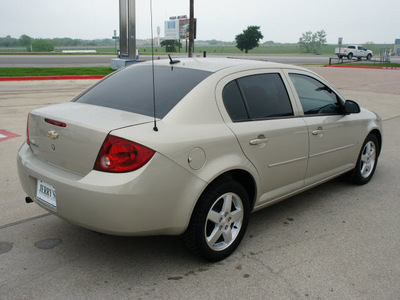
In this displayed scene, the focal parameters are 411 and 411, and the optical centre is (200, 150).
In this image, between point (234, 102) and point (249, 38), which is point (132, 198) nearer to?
point (234, 102)

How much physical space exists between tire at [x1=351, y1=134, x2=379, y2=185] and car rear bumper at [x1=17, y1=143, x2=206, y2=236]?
2786 mm

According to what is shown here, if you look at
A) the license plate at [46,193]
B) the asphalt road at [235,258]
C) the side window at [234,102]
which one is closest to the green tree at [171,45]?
the asphalt road at [235,258]

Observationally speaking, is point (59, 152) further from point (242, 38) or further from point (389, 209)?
point (242, 38)

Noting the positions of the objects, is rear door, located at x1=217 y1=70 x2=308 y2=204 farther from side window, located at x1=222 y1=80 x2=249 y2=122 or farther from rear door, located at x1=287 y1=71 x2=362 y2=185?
rear door, located at x1=287 y1=71 x2=362 y2=185

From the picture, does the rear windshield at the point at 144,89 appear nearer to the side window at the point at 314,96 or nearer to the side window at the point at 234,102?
the side window at the point at 234,102

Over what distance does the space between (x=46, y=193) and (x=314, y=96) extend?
9.03 ft

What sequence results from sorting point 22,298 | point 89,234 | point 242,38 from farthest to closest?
1. point 242,38
2. point 89,234
3. point 22,298

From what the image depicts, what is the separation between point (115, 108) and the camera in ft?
10.5

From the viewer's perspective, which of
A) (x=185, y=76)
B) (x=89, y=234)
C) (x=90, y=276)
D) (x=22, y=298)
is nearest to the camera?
(x=22, y=298)

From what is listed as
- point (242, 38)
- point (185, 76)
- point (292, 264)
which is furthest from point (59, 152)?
point (242, 38)

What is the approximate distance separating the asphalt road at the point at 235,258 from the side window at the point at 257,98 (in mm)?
1083

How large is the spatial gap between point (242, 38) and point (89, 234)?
285ft

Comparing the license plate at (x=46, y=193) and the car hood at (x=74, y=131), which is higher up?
the car hood at (x=74, y=131)

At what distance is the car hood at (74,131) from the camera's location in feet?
9.01
